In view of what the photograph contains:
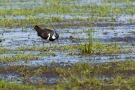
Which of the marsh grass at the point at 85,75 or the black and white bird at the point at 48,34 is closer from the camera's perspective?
the marsh grass at the point at 85,75

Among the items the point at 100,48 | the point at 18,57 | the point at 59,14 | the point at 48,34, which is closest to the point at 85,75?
the point at 18,57

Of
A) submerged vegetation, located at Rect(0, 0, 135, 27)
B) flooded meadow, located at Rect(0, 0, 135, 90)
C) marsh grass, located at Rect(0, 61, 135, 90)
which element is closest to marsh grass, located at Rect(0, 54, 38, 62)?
flooded meadow, located at Rect(0, 0, 135, 90)

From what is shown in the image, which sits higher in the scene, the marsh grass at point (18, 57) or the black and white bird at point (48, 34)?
the marsh grass at point (18, 57)

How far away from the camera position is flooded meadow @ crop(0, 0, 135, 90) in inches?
367

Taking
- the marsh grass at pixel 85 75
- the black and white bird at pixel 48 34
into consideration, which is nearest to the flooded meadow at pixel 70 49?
the marsh grass at pixel 85 75

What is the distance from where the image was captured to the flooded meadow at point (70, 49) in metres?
9.32

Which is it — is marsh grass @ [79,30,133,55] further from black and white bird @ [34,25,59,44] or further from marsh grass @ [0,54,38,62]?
black and white bird @ [34,25,59,44]

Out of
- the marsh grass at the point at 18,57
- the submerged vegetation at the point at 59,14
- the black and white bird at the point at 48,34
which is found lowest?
the submerged vegetation at the point at 59,14

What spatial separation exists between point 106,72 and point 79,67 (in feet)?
1.93

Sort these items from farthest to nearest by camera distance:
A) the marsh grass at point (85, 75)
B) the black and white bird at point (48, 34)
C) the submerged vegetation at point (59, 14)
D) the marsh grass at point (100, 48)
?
the submerged vegetation at point (59, 14)
the black and white bird at point (48, 34)
the marsh grass at point (100, 48)
the marsh grass at point (85, 75)

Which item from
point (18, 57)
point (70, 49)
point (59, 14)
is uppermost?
point (18, 57)

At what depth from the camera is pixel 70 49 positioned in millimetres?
13656

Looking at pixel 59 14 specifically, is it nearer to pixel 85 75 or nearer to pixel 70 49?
pixel 70 49

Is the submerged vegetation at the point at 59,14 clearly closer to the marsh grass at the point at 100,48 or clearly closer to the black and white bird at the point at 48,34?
the black and white bird at the point at 48,34
